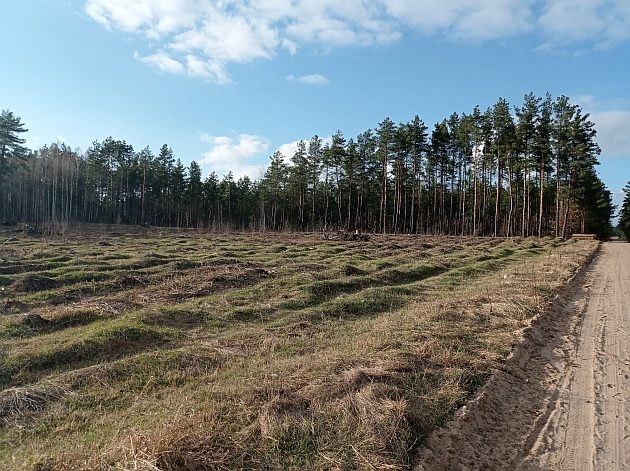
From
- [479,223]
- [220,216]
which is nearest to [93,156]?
[220,216]

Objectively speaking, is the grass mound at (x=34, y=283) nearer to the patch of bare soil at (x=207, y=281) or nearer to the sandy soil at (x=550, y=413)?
the patch of bare soil at (x=207, y=281)

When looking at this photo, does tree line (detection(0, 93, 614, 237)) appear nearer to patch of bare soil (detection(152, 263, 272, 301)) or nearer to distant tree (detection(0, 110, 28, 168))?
distant tree (detection(0, 110, 28, 168))

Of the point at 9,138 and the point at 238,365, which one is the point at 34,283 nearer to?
the point at 238,365

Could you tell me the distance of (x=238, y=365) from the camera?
7.60 meters

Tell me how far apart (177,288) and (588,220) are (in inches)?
2551

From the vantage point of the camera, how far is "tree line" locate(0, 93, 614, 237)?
174ft

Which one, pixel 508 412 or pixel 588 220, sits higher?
pixel 588 220

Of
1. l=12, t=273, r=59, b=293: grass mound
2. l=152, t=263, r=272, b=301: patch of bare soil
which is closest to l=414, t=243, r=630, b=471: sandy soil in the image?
l=152, t=263, r=272, b=301: patch of bare soil

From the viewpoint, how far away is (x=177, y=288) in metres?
14.6

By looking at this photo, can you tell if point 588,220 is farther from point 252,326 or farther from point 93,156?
point 93,156

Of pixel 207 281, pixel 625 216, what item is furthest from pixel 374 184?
pixel 207 281

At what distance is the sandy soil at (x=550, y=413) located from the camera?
4578 millimetres

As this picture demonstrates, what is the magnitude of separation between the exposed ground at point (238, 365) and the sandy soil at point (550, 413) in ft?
0.90

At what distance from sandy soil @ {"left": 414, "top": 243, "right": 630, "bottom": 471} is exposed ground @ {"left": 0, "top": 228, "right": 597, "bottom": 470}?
276mm
